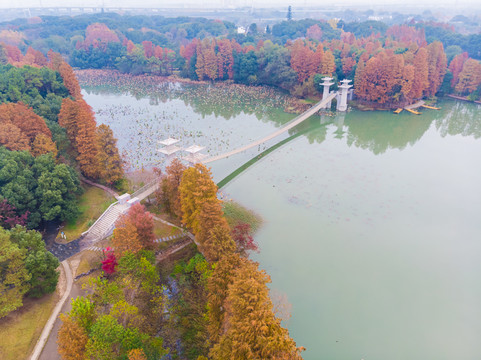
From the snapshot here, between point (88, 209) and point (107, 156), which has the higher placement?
point (107, 156)

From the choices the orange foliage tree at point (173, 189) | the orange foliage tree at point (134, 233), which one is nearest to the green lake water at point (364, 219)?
the orange foliage tree at point (173, 189)

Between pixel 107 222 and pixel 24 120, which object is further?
pixel 24 120

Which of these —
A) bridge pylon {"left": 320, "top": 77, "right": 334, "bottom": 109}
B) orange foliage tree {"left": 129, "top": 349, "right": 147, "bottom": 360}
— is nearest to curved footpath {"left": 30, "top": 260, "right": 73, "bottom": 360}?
orange foliage tree {"left": 129, "top": 349, "right": 147, "bottom": 360}

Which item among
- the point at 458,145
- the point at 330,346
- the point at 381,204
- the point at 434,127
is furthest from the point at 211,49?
the point at 330,346

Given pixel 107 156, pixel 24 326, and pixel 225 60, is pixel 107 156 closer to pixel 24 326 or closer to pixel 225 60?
pixel 24 326

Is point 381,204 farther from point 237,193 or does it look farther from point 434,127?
point 434,127

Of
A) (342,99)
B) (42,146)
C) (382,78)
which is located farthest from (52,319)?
(382,78)
